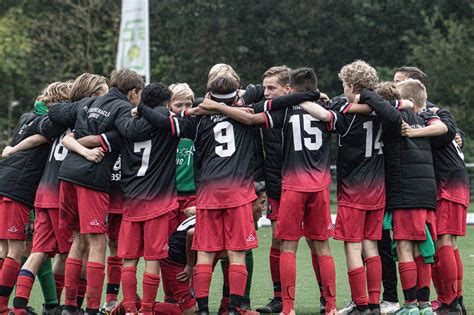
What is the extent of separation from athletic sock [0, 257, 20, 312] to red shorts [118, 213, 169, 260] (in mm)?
1179

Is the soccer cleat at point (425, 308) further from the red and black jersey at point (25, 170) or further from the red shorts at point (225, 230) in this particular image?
the red and black jersey at point (25, 170)

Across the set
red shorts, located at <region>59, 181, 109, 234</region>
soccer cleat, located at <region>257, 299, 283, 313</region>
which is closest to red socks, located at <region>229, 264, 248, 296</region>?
red shorts, located at <region>59, 181, 109, 234</region>

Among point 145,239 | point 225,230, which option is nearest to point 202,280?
point 225,230

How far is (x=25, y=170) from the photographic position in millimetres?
9289

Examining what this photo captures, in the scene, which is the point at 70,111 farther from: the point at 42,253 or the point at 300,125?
the point at 300,125

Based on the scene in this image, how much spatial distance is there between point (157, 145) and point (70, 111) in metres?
0.93

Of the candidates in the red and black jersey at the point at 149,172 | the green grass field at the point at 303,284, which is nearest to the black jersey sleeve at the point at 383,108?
the red and black jersey at the point at 149,172

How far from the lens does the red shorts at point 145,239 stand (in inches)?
332

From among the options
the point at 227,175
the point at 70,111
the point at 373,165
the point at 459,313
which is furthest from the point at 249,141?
the point at 459,313

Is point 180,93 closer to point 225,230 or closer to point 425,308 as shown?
point 225,230

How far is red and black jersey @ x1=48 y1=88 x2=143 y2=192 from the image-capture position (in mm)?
8680

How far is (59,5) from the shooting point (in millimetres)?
37062

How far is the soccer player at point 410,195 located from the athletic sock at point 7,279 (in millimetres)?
3364

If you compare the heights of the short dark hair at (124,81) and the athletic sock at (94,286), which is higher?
the short dark hair at (124,81)
